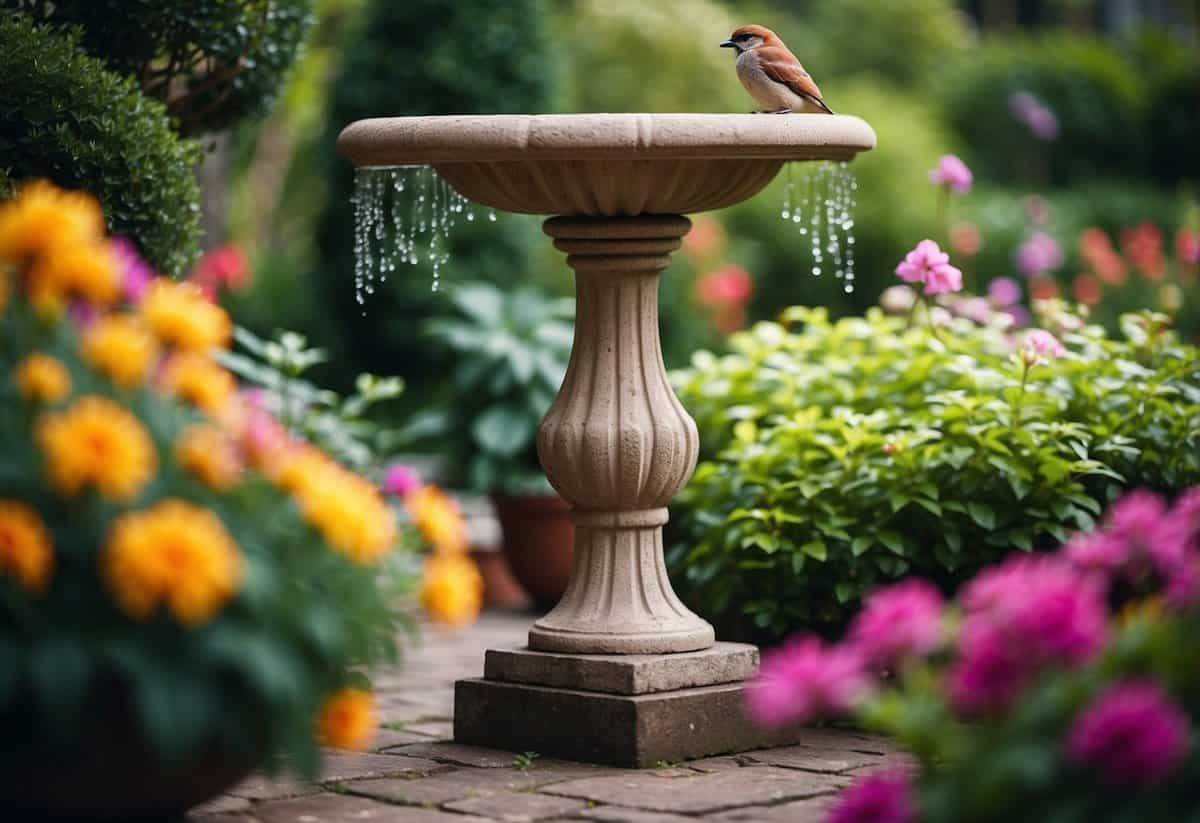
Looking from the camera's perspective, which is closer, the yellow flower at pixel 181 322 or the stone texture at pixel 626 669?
the yellow flower at pixel 181 322

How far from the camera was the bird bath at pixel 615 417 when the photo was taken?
396 cm

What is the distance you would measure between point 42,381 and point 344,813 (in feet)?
4.18

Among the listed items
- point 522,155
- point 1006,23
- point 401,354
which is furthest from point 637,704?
point 1006,23

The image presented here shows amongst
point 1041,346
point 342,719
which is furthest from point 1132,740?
point 1041,346

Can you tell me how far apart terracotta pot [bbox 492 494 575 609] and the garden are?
2 centimetres

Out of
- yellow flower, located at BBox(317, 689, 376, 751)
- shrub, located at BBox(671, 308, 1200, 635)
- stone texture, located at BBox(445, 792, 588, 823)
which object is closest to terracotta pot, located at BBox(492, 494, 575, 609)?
shrub, located at BBox(671, 308, 1200, 635)

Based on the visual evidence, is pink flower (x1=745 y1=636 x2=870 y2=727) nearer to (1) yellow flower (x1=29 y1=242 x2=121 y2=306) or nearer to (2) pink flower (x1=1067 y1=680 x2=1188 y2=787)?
(2) pink flower (x1=1067 y1=680 x2=1188 y2=787)

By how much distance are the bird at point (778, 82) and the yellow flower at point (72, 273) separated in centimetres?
196

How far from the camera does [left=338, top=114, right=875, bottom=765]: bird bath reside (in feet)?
13.0

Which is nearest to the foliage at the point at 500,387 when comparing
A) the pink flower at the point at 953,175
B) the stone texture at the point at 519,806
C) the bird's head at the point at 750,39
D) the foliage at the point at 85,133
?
the pink flower at the point at 953,175

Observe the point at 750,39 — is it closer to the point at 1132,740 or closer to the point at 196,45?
the point at 196,45

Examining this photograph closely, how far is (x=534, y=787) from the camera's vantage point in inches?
146

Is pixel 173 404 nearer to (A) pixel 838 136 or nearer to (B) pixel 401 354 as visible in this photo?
(A) pixel 838 136

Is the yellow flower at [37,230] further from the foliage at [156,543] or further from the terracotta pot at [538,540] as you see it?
the terracotta pot at [538,540]
